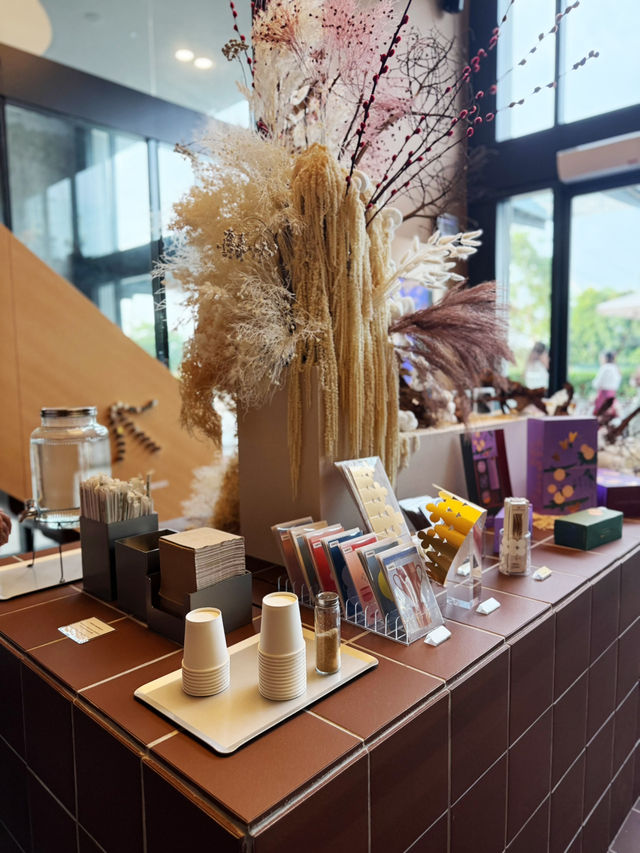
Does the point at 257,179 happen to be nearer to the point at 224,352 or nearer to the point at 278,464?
the point at 224,352

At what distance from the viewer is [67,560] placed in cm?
145

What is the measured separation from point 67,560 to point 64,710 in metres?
0.62

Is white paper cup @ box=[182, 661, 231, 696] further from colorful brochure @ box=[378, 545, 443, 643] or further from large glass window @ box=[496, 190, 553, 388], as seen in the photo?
large glass window @ box=[496, 190, 553, 388]

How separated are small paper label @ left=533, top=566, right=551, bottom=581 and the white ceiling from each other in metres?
3.46

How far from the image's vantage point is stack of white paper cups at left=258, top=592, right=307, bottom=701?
0.82 m

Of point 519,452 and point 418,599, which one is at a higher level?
point 519,452

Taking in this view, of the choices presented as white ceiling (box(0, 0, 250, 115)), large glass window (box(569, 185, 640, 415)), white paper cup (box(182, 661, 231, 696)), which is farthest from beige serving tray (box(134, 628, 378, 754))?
white ceiling (box(0, 0, 250, 115))

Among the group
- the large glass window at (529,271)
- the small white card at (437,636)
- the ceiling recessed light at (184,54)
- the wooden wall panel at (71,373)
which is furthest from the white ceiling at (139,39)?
the small white card at (437,636)

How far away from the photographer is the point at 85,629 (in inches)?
42.8

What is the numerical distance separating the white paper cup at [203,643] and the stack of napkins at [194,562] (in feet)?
0.57

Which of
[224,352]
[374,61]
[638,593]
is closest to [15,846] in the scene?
[224,352]

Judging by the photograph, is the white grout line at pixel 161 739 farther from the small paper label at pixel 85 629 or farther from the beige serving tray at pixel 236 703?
the small paper label at pixel 85 629

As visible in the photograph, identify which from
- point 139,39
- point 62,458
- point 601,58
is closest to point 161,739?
point 62,458

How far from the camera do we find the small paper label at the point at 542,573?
1.32 metres
